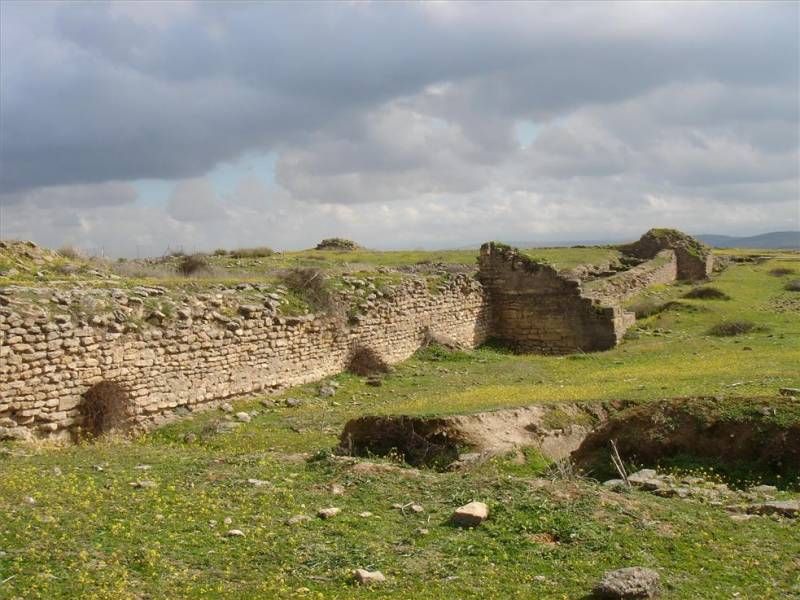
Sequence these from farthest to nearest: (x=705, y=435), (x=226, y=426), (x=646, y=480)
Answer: (x=226, y=426)
(x=705, y=435)
(x=646, y=480)

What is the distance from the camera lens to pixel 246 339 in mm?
16062

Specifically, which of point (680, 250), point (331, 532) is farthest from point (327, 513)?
point (680, 250)

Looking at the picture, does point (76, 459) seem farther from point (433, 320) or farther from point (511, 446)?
point (433, 320)

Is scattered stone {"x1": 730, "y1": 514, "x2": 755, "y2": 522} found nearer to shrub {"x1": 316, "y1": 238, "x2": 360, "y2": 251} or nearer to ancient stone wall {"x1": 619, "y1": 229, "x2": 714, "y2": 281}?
ancient stone wall {"x1": 619, "y1": 229, "x2": 714, "y2": 281}

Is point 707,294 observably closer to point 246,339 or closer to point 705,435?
point 246,339

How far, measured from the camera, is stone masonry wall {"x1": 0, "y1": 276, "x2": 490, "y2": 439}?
470 inches

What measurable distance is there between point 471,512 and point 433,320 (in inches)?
607

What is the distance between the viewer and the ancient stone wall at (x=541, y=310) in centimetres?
2361

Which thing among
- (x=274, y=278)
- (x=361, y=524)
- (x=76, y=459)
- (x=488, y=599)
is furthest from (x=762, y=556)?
(x=274, y=278)

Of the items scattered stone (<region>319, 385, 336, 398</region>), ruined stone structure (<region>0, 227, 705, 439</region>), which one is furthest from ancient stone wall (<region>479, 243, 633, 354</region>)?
scattered stone (<region>319, 385, 336, 398</region>)

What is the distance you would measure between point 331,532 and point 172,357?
315 inches

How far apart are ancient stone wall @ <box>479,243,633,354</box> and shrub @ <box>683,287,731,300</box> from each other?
5.76 meters

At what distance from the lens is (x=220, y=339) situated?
1541 centimetres

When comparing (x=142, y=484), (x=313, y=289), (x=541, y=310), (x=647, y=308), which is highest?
(x=313, y=289)
